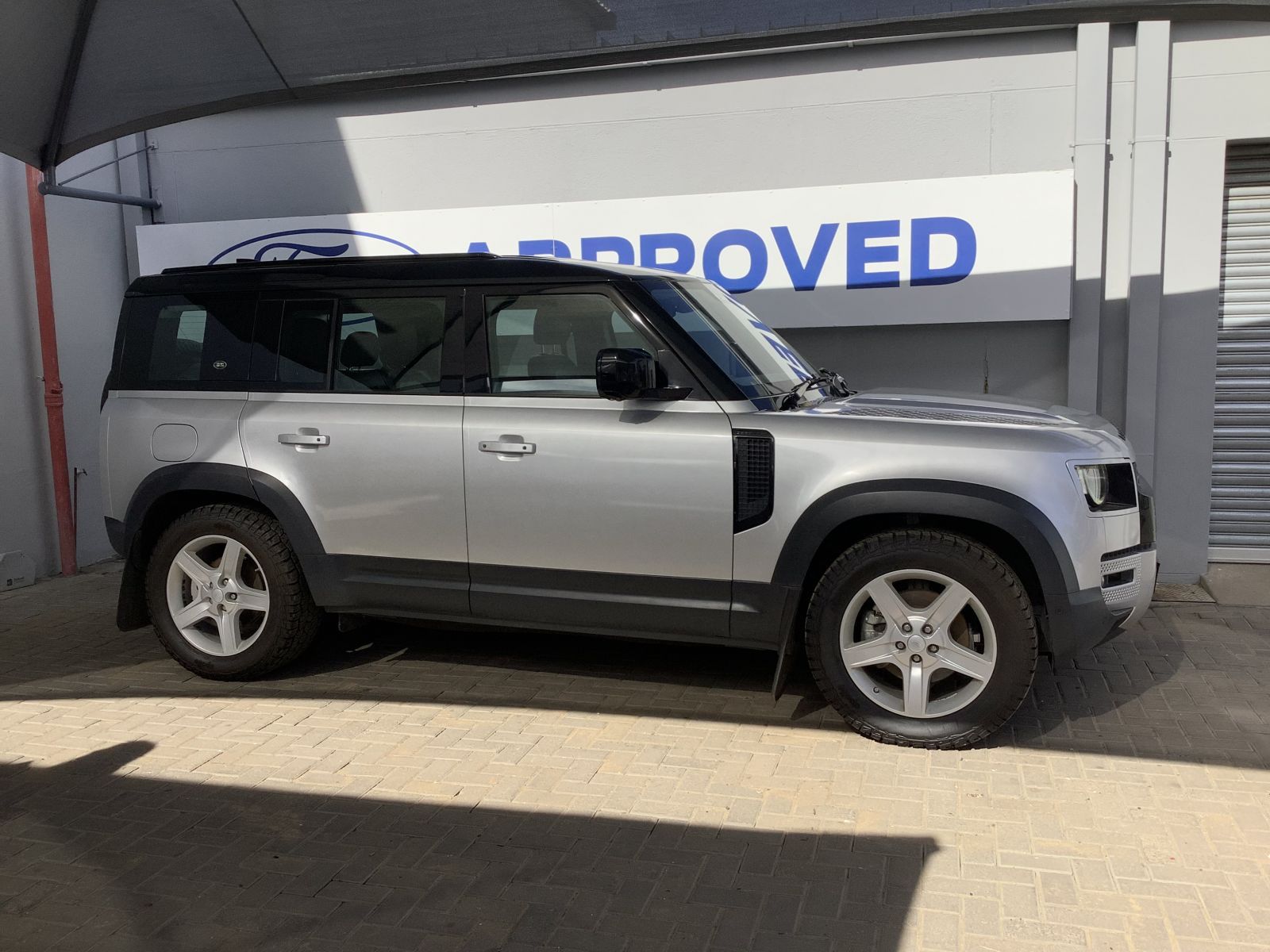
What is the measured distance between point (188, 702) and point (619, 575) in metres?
2.22

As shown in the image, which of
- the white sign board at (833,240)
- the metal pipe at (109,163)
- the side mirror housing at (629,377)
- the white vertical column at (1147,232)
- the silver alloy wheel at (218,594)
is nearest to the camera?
the side mirror housing at (629,377)

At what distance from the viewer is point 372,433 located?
16.0 ft

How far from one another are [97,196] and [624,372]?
234 inches

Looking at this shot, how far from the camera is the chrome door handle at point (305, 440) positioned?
16.2 ft

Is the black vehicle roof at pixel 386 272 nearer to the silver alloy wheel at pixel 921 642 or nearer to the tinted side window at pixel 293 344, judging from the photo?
the tinted side window at pixel 293 344

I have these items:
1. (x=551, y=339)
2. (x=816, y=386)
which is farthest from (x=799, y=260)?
(x=551, y=339)

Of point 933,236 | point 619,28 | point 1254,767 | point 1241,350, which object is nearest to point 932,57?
point 933,236

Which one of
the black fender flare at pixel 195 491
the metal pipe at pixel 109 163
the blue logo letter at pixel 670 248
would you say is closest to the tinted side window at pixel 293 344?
the black fender flare at pixel 195 491

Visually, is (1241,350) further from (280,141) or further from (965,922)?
(280,141)

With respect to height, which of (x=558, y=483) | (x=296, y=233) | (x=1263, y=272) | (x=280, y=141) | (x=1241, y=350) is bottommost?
(x=558, y=483)

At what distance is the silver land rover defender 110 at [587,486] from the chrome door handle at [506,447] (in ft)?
0.04

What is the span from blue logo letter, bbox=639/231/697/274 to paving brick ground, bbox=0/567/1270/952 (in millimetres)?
3224

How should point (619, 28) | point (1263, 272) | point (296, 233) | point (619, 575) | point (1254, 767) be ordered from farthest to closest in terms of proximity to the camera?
1. point (296, 233)
2. point (1263, 272)
3. point (619, 28)
4. point (619, 575)
5. point (1254, 767)

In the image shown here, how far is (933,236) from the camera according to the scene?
7203 mm
